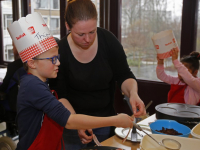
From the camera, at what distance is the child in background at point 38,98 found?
39.6 inches

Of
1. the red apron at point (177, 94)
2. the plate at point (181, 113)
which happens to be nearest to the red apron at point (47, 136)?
the plate at point (181, 113)

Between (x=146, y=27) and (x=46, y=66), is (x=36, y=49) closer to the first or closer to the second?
(x=46, y=66)

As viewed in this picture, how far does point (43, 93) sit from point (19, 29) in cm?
36

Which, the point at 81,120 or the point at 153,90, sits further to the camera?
the point at 153,90

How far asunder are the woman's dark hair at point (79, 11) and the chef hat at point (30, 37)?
6.7 inches

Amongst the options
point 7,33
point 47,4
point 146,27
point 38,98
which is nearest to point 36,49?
point 38,98

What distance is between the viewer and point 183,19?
253 centimetres

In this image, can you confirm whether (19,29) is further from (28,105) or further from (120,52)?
(120,52)

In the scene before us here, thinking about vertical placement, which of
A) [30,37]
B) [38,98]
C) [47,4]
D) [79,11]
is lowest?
[38,98]

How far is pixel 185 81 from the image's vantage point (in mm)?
2084

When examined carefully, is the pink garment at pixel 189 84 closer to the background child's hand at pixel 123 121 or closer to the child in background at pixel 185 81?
the child in background at pixel 185 81

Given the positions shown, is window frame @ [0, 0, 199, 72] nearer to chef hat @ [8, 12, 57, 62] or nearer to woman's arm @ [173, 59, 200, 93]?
woman's arm @ [173, 59, 200, 93]

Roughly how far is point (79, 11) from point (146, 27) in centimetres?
178

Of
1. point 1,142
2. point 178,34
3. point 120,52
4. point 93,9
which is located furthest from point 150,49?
point 1,142
